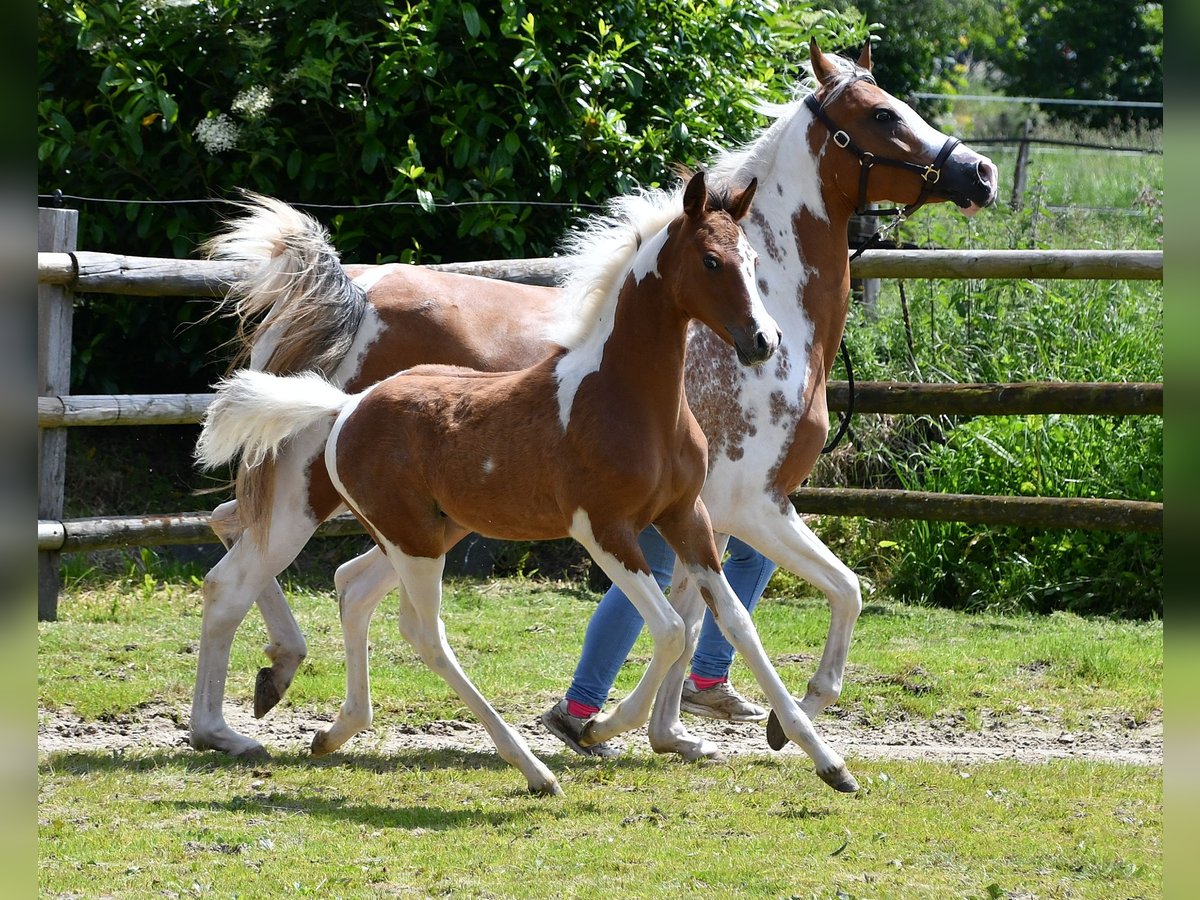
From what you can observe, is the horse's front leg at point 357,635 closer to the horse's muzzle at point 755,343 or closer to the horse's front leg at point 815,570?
the horse's front leg at point 815,570

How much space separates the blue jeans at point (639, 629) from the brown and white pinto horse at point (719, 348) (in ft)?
0.73

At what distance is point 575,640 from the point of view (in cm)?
655

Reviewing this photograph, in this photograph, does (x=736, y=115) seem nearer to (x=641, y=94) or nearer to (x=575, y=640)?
(x=641, y=94)

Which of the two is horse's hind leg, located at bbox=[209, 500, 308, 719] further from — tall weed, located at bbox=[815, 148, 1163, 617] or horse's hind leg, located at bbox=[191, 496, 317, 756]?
tall weed, located at bbox=[815, 148, 1163, 617]

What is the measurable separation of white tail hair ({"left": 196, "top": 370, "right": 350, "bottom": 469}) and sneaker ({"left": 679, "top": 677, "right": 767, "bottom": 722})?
1.87 meters

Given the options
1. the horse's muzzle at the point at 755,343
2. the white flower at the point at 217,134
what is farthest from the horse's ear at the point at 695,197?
the white flower at the point at 217,134

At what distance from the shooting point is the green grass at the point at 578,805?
10.9 feet

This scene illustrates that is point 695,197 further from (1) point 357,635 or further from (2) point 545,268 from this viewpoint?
(2) point 545,268

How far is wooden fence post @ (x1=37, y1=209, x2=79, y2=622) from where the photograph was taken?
21.4 feet

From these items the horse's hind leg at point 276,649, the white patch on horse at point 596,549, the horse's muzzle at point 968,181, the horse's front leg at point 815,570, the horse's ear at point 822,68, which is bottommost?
the horse's hind leg at point 276,649

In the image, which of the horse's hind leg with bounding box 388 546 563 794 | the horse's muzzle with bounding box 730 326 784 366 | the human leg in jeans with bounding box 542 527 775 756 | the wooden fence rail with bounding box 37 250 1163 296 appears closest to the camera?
the horse's muzzle with bounding box 730 326 784 366

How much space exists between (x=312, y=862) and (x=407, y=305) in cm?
220

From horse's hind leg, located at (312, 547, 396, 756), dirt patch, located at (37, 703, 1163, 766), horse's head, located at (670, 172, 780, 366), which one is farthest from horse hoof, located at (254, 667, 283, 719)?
horse's head, located at (670, 172, 780, 366)

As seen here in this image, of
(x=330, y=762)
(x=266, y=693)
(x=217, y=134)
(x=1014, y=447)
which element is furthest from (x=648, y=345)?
(x=1014, y=447)
